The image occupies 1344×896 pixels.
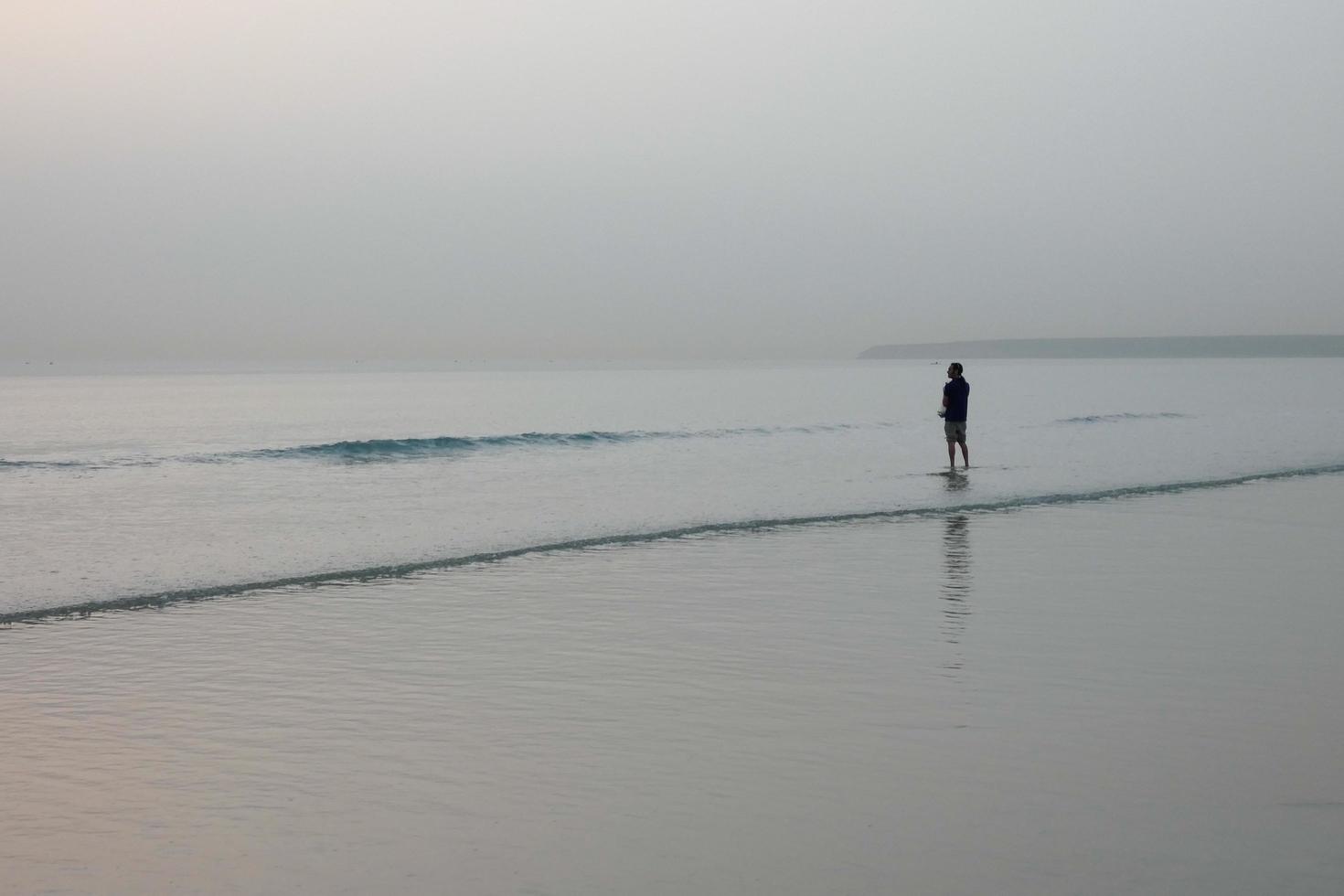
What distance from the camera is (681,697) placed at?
719 cm

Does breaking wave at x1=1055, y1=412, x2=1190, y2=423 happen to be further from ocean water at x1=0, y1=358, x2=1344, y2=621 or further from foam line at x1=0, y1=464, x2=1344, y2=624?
foam line at x1=0, y1=464, x2=1344, y2=624

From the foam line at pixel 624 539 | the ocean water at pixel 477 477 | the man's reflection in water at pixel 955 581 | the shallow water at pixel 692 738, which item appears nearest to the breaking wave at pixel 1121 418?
the ocean water at pixel 477 477

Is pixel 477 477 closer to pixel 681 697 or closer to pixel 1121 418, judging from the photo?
pixel 681 697

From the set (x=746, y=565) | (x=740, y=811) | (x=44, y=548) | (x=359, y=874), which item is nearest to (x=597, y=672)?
(x=740, y=811)

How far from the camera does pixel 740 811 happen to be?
206 inches

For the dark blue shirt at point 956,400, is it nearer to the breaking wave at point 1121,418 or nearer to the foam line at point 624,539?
the foam line at point 624,539

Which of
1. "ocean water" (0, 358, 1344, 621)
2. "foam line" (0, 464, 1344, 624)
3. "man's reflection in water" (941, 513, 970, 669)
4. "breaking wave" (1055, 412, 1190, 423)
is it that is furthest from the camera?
"breaking wave" (1055, 412, 1190, 423)

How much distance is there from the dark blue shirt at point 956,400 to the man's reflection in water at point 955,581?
7569 mm

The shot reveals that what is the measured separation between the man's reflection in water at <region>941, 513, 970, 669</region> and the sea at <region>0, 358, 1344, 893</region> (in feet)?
0.21

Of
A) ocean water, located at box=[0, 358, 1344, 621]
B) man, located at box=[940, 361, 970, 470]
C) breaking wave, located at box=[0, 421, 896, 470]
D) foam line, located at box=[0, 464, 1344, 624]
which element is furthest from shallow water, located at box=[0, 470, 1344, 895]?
breaking wave, located at box=[0, 421, 896, 470]

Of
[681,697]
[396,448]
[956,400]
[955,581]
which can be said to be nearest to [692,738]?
[681,697]

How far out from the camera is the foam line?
1068 cm

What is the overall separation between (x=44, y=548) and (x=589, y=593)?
7.65 m

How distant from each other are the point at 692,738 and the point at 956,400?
18144mm
